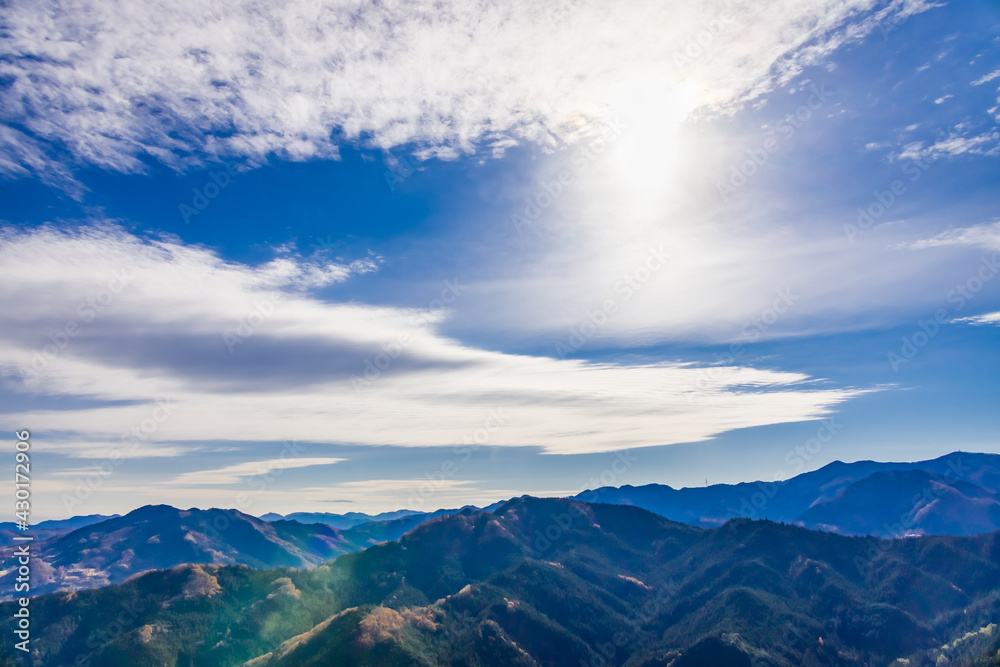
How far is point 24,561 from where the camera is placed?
15088 cm

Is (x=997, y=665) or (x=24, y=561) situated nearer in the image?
(x=24, y=561)

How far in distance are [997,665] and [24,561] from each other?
338m

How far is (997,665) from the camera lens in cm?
18762

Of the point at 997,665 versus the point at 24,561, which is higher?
the point at 24,561
